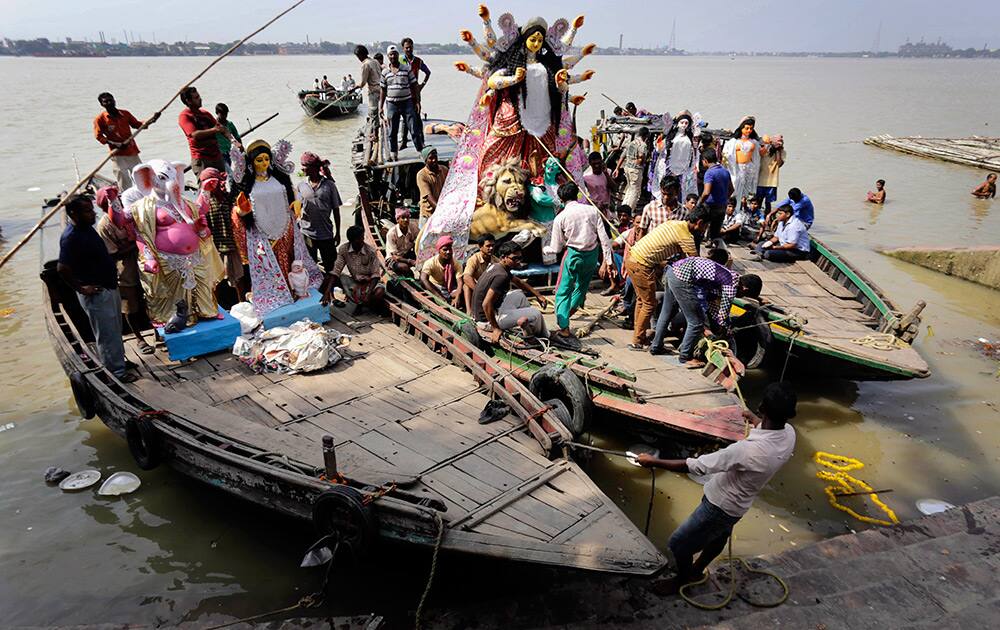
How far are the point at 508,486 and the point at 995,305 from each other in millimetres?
10130

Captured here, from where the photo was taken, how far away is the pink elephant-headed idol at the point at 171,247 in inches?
229

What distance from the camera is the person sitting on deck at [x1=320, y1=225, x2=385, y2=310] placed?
6812 mm

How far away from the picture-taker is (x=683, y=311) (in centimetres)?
586

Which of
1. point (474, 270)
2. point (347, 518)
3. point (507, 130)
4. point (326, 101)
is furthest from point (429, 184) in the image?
point (326, 101)

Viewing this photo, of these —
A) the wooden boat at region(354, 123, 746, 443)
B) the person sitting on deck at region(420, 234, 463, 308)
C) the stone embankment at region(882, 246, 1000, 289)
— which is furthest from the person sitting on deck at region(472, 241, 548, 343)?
the stone embankment at region(882, 246, 1000, 289)

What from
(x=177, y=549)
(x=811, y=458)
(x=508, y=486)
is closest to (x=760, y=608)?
(x=508, y=486)

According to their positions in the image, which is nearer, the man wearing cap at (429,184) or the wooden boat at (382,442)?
the wooden boat at (382,442)

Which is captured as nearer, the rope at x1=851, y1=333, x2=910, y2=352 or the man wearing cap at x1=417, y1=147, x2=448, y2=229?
the rope at x1=851, y1=333, x2=910, y2=352

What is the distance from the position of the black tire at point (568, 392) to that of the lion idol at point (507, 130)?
115 inches

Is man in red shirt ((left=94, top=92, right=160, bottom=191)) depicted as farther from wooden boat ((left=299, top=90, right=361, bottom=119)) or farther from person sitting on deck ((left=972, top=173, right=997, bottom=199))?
person sitting on deck ((left=972, top=173, right=997, bottom=199))

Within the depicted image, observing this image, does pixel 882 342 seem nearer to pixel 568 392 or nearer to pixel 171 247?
pixel 568 392

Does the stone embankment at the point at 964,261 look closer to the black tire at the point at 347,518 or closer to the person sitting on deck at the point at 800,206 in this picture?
the person sitting on deck at the point at 800,206

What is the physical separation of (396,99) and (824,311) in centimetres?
750

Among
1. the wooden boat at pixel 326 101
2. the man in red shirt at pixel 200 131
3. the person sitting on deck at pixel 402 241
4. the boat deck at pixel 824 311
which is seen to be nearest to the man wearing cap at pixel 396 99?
the person sitting on deck at pixel 402 241
